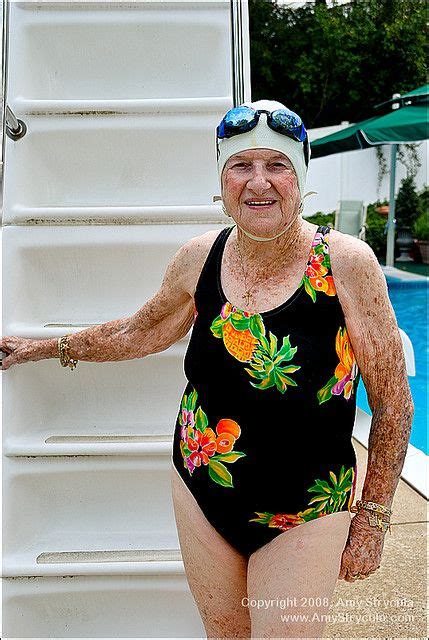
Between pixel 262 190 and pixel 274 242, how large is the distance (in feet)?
0.43

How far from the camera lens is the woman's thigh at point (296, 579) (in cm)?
171

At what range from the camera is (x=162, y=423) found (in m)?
2.61

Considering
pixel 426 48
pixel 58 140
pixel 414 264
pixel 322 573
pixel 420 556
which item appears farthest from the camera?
pixel 426 48

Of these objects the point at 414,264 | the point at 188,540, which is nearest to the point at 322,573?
the point at 188,540

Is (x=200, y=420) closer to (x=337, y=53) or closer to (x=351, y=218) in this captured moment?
(x=351, y=218)

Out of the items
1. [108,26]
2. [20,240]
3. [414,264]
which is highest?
[108,26]

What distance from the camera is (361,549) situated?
1.81m

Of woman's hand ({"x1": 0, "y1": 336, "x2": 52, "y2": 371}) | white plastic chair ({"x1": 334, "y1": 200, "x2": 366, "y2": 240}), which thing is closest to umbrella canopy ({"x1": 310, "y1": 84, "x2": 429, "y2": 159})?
white plastic chair ({"x1": 334, "y1": 200, "x2": 366, "y2": 240})

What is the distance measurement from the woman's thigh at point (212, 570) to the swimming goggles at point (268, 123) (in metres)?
0.83

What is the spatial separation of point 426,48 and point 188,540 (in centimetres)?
2179

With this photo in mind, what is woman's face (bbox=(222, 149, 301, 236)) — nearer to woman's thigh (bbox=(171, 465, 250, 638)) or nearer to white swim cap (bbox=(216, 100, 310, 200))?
white swim cap (bbox=(216, 100, 310, 200))

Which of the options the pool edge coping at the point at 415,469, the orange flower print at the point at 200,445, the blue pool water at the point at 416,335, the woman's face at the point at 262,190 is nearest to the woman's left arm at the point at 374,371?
the woman's face at the point at 262,190

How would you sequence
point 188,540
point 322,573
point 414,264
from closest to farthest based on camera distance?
point 322,573, point 188,540, point 414,264

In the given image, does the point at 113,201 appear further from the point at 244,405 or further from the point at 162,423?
the point at 244,405
